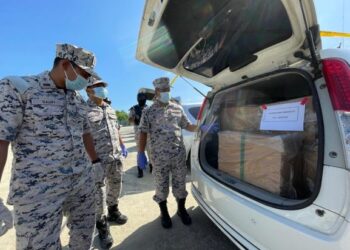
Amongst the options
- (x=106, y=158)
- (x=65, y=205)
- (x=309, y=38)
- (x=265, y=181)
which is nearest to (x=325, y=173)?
(x=265, y=181)

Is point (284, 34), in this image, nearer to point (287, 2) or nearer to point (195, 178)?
point (287, 2)

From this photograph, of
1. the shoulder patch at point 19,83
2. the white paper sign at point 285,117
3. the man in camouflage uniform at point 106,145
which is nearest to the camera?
the white paper sign at point 285,117

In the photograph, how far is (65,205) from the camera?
1872mm

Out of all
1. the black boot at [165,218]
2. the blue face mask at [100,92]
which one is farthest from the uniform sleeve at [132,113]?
the black boot at [165,218]

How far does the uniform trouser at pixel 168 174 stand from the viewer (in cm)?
285

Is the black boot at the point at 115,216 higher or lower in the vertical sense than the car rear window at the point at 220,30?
lower

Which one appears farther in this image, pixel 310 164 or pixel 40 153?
pixel 40 153

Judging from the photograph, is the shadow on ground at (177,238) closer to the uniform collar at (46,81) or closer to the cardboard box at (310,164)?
the cardboard box at (310,164)

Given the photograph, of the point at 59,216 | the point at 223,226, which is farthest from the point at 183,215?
the point at 59,216

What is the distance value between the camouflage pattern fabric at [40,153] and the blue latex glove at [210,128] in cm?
133

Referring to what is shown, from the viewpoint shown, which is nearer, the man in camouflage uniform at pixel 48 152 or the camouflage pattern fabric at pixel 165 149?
the man in camouflage uniform at pixel 48 152

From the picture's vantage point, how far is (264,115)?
70.5 inches

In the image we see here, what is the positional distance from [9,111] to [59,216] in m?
0.80

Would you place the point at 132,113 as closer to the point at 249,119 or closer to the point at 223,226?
the point at 249,119
